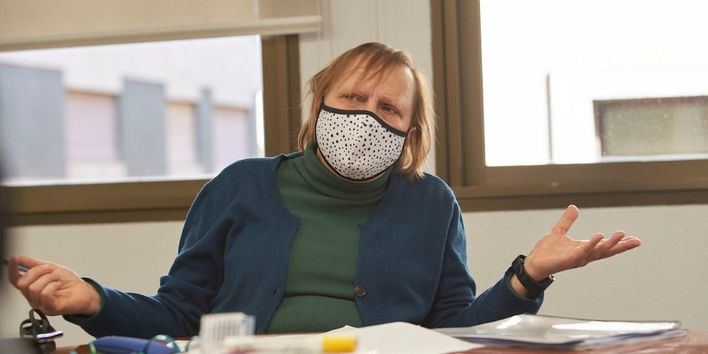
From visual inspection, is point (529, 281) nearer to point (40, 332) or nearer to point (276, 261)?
point (276, 261)

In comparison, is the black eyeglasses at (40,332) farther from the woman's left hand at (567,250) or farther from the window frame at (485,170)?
A: the window frame at (485,170)

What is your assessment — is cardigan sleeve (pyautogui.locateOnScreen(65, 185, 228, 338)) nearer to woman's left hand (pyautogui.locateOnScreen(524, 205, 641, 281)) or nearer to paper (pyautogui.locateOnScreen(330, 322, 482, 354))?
paper (pyautogui.locateOnScreen(330, 322, 482, 354))

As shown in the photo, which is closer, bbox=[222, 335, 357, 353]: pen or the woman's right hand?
bbox=[222, 335, 357, 353]: pen

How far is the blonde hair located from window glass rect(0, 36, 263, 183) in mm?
802

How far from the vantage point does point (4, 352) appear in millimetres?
483

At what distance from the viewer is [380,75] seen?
62.2 inches

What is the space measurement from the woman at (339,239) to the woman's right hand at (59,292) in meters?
0.05

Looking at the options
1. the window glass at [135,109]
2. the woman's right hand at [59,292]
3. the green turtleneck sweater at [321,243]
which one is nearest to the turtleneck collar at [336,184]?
the green turtleneck sweater at [321,243]

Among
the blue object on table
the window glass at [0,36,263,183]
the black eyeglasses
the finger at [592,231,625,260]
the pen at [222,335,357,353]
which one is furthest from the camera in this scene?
the window glass at [0,36,263,183]

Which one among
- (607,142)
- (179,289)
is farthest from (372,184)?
(607,142)

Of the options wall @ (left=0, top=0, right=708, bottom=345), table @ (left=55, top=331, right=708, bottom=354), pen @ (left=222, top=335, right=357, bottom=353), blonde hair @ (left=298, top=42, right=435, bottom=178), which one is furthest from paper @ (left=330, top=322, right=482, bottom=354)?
wall @ (left=0, top=0, right=708, bottom=345)

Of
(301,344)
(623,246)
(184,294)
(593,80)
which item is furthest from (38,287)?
(593,80)

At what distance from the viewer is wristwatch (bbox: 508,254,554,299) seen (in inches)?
51.7

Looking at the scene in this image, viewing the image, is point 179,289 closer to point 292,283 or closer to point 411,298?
point 292,283
